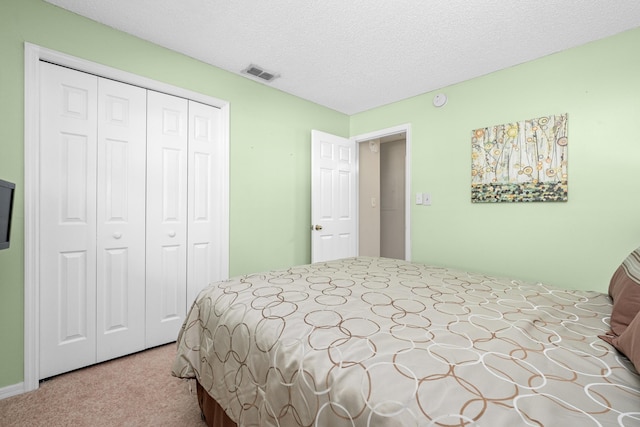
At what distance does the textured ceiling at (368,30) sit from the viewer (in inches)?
72.4

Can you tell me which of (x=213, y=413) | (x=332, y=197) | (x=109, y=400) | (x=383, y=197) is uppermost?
(x=383, y=197)

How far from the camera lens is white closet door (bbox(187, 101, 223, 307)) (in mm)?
2525

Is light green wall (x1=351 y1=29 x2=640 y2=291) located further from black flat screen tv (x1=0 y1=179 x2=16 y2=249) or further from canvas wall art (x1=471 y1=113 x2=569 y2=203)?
black flat screen tv (x1=0 y1=179 x2=16 y2=249)

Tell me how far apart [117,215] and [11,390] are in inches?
46.6

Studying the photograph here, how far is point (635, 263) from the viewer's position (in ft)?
3.78

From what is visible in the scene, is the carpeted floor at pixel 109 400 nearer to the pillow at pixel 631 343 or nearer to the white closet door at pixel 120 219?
the white closet door at pixel 120 219

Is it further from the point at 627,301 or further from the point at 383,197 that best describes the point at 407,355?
the point at 383,197

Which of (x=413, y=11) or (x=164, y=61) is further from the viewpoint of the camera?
(x=164, y=61)

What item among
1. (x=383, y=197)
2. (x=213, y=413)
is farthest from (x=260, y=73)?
(x=383, y=197)

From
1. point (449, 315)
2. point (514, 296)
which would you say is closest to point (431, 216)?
point (514, 296)

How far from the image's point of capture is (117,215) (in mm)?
2158

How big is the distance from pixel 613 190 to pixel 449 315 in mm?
2024

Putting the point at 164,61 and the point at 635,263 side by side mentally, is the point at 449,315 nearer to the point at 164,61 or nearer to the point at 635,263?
the point at 635,263

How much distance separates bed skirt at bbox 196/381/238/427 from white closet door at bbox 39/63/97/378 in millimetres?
1174
